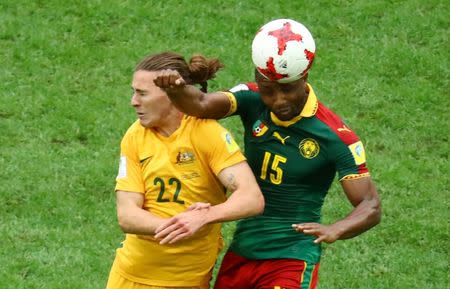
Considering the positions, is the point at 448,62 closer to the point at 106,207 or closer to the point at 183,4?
the point at 183,4

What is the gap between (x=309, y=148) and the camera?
23.4 ft

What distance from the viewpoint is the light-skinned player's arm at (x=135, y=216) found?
6.88 m

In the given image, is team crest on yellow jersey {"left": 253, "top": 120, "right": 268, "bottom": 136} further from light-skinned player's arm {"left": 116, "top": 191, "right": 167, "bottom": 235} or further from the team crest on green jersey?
light-skinned player's arm {"left": 116, "top": 191, "right": 167, "bottom": 235}

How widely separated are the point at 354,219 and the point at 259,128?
778 millimetres

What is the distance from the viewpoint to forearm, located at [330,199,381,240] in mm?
6934

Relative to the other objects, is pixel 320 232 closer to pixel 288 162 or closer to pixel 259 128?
pixel 288 162

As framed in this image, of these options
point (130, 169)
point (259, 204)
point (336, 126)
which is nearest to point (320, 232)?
point (259, 204)

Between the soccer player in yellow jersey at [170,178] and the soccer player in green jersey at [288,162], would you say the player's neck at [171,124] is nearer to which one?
the soccer player in yellow jersey at [170,178]

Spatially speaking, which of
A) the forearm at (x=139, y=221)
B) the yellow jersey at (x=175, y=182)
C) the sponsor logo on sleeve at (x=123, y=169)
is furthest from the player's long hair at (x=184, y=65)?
the forearm at (x=139, y=221)

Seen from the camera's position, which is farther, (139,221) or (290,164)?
(290,164)

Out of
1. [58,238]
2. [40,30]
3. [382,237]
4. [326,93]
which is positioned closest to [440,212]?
[382,237]

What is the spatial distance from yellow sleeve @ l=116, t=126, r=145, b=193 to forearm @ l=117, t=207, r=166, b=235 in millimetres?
144

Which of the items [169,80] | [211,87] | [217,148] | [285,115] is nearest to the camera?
[169,80]

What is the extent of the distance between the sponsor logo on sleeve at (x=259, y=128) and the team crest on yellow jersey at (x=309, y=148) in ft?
0.79
